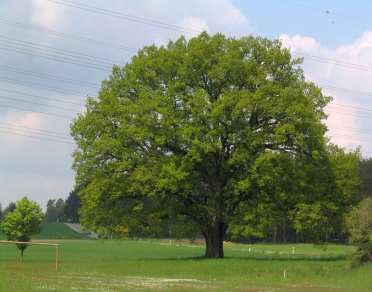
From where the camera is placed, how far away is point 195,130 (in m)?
50.5

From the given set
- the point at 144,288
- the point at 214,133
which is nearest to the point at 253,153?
the point at 214,133

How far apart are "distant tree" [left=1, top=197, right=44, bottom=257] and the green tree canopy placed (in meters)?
18.6

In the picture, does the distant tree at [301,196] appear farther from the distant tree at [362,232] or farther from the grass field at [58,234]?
the grass field at [58,234]

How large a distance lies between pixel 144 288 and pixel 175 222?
87.1 feet

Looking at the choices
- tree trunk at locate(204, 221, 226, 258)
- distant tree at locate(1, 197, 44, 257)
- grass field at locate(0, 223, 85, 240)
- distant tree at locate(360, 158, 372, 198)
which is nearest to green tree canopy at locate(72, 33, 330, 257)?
tree trunk at locate(204, 221, 226, 258)

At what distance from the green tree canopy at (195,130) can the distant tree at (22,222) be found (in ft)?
60.9

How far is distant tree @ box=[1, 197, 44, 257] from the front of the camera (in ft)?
235

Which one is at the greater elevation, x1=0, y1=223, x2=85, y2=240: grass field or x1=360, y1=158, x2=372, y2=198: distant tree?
x1=360, y1=158, x2=372, y2=198: distant tree

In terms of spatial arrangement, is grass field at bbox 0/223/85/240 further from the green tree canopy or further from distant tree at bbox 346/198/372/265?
distant tree at bbox 346/198/372/265

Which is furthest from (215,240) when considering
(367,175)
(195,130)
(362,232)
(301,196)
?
(367,175)

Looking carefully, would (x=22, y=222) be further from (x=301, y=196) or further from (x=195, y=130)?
(x=301, y=196)

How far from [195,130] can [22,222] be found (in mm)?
28024

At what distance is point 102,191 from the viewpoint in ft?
174

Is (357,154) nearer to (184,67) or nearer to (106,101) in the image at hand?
(184,67)
